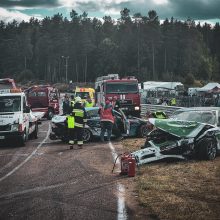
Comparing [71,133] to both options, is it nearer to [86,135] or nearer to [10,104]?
[86,135]

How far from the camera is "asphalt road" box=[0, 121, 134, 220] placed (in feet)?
23.8

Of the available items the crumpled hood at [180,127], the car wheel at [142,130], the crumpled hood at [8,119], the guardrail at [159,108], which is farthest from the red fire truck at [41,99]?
the crumpled hood at [180,127]

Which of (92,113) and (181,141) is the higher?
(92,113)

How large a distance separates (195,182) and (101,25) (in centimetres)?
13186

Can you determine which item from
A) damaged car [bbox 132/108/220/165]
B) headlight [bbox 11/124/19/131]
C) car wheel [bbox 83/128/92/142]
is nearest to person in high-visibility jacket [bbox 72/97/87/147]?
car wheel [bbox 83/128/92/142]

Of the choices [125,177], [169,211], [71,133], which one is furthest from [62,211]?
[71,133]

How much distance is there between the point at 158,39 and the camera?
104312mm

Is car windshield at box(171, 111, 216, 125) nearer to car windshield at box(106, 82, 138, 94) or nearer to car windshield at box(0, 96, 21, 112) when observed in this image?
car windshield at box(0, 96, 21, 112)

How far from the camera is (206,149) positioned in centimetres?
1201

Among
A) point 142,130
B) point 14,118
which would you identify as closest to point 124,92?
point 142,130

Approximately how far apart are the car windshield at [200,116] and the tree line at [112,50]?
245 ft

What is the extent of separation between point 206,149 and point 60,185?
4.51 m

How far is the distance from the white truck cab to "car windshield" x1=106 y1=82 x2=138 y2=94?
9094 mm

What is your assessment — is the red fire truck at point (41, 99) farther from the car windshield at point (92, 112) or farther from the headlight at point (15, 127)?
the headlight at point (15, 127)
